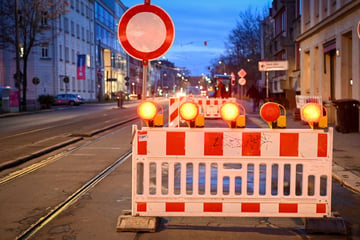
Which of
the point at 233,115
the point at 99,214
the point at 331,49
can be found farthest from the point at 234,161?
the point at 331,49

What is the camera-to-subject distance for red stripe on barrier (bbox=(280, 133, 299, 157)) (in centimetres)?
514

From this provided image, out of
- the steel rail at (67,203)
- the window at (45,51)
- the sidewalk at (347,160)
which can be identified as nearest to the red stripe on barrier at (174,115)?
the sidewalk at (347,160)

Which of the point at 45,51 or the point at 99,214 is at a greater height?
the point at 45,51

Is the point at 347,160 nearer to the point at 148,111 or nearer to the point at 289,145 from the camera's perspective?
the point at 289,145

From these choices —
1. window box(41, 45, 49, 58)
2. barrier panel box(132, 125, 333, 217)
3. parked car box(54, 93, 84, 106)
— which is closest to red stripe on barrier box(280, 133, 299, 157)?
barrier panel box(132, 125, 333, 217)

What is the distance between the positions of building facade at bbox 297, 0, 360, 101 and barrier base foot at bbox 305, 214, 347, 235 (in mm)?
10050

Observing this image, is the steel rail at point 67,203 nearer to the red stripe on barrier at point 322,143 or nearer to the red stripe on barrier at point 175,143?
the red stripe on barrier at point 175,143

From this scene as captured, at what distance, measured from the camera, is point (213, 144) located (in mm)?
5184

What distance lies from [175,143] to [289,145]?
121 centimetres

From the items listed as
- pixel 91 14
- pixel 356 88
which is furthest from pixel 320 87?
pixel 91 14

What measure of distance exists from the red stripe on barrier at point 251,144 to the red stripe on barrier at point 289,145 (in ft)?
0.80

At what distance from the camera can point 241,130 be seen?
17.0 ft

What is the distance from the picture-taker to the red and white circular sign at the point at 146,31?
5.57m

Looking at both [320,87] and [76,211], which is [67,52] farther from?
[76,211]
